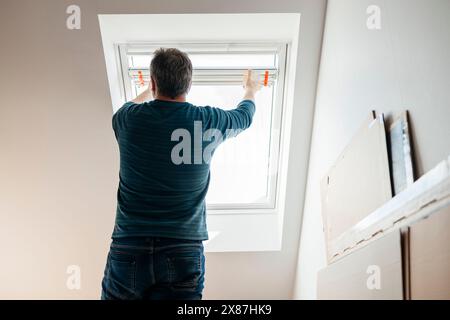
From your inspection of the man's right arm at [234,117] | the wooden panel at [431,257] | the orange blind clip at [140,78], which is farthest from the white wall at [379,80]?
the orange blind clip at [140,78]

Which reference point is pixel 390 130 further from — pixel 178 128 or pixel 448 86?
pixel 178 128

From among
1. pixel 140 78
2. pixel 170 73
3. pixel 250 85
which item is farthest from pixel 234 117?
pixel 140 78

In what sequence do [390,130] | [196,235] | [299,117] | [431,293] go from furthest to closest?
[299,117] < [196,235] < [390,130] < [431,293]

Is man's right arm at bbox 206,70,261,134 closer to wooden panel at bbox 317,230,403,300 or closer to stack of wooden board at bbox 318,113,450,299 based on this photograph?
stack of wooden board at bbox 318,113,450,299

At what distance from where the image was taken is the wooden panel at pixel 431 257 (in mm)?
729

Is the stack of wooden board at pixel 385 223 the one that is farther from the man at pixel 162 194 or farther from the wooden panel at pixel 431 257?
the man at pixel 162 194

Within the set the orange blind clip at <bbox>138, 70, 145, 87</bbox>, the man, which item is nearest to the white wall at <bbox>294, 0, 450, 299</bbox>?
the man

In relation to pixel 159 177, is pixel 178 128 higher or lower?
higher

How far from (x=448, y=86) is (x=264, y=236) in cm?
176

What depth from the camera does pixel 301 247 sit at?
227 centimetres

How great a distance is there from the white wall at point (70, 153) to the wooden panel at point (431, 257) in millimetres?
1171

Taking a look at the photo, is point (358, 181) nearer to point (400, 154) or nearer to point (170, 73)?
point (400, 154)

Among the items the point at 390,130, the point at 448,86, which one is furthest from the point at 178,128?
the point at 448,86

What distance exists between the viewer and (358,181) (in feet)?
4.24
